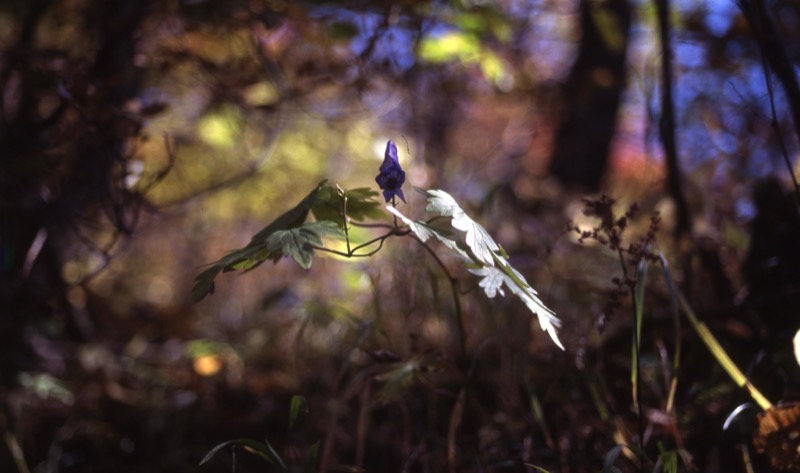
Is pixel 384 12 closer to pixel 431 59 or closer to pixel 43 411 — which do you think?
pixel 431 59

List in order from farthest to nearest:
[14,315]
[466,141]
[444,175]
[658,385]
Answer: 1. [466,141]
2. [444,175]
3. [14,315]
4. [658,385]

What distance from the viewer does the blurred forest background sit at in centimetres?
171

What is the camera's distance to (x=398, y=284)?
223cm

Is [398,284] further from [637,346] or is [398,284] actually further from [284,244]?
[284,244]

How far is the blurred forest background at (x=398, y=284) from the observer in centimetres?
171

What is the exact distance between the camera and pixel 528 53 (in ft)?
12.0

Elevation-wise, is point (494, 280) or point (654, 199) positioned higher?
point (494, 280)

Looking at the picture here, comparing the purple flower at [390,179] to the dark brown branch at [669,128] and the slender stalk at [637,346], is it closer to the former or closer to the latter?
the slender stalk at [637,346]

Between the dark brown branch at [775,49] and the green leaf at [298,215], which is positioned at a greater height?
the dark brown branch at [775,49]

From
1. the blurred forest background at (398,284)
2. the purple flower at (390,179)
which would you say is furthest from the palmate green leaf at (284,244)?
the blurred forest background at (398,284)

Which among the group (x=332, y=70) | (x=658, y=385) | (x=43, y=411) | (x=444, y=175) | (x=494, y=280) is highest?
(x=494, y=280)

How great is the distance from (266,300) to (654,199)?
168 centimetres

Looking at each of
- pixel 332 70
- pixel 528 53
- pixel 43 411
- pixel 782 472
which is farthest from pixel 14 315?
pixel 528 53

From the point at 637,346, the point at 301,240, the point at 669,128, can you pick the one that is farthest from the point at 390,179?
the point at 669,128
